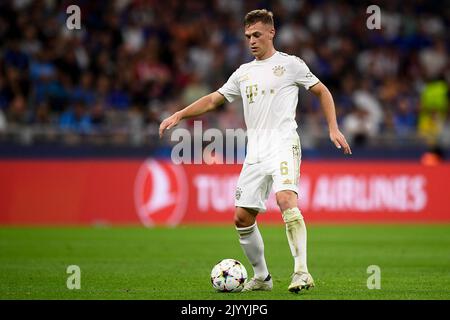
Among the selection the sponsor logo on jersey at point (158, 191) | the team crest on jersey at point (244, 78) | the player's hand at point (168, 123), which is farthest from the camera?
the sponsor logo on jersey at point (158, 191)

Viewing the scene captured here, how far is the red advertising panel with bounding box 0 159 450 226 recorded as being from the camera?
2077 cm

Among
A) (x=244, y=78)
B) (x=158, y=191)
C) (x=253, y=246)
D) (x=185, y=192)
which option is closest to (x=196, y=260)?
(x=253, y=246)

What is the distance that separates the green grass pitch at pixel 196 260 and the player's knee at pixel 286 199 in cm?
85

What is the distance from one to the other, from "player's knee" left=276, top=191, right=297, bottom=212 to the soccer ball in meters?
0.79

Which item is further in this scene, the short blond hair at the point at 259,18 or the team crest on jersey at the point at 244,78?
the team crest on jersey at the point at 244,78

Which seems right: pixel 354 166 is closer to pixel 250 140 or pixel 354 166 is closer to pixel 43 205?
pixel 43 205

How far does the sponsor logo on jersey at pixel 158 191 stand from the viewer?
20.7 m

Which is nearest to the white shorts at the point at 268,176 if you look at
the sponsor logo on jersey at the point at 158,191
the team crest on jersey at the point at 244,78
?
the team crest on jersey at the point at 244,78

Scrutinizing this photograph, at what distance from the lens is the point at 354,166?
21.5m

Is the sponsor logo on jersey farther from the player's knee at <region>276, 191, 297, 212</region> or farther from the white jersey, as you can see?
the player's knee at <region>276, 191, 297, 212</region>

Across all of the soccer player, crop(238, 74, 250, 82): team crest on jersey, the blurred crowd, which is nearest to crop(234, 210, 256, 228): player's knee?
the soccer player

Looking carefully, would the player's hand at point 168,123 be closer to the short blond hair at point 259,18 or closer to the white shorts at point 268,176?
the white shorts at point 268,176

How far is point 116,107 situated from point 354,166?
18.0 feet

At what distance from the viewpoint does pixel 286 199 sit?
959 centimetres
